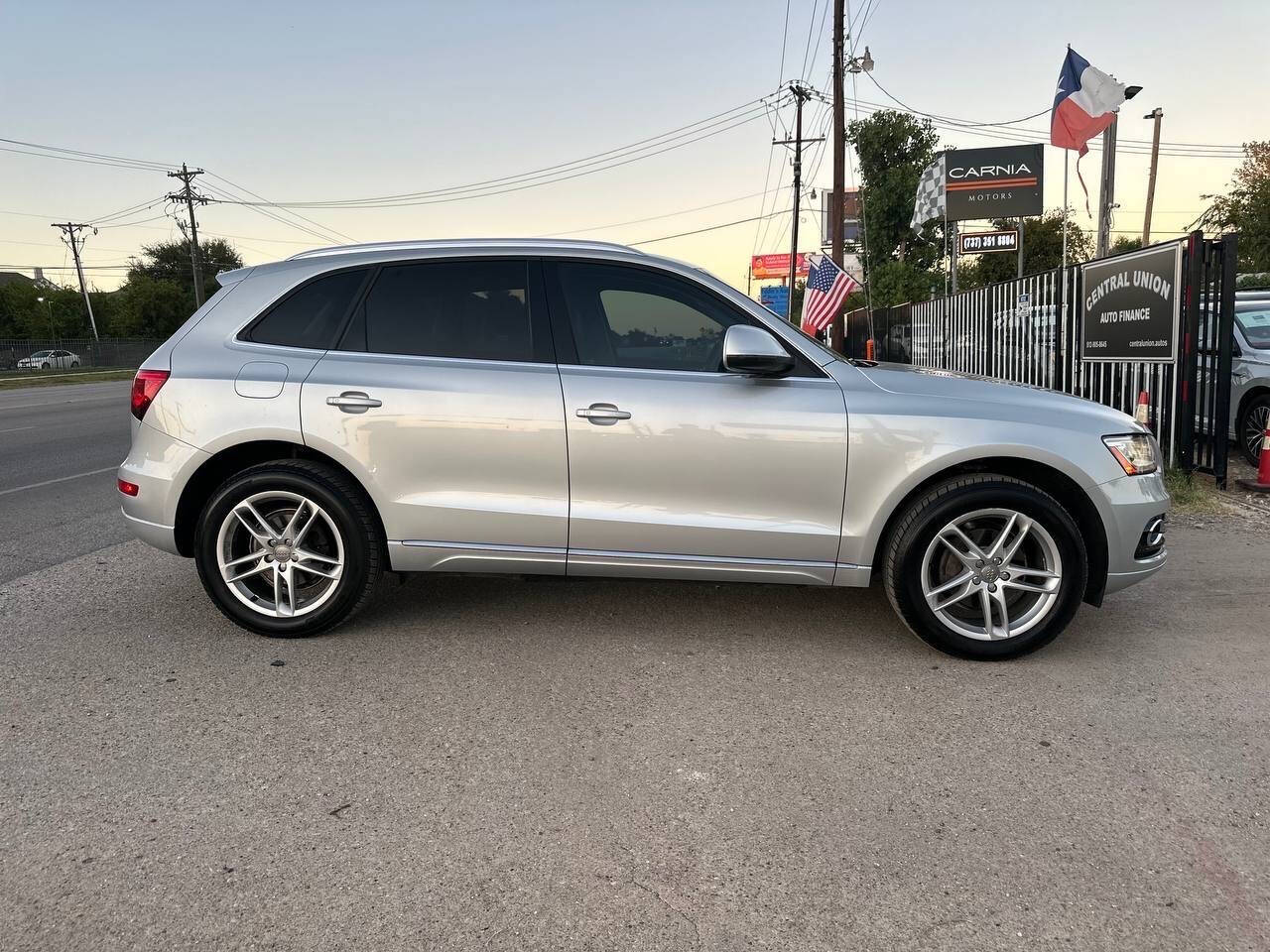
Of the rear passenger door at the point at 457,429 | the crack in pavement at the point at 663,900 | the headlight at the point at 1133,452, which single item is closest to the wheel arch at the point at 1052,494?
the headlight at the point at 1133,452

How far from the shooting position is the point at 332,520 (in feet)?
13.2

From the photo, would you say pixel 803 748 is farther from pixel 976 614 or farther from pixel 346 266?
pixel 346 266

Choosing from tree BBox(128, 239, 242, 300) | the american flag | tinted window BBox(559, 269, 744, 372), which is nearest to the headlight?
tinted window BBox(559, 269, 744, 372)

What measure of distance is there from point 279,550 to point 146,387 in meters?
1.00

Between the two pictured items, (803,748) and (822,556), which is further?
(822,556)

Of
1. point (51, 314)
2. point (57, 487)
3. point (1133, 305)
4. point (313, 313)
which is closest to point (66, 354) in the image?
point (51, 314)

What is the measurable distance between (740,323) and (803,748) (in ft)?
6.08

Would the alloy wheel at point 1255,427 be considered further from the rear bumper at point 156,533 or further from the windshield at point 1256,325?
the rear bumper at point 156,533

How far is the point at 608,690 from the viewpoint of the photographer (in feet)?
11.8

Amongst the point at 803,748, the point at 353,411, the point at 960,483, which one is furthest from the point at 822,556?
the point at 353,411

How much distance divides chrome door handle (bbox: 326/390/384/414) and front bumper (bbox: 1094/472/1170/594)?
3.23 metres

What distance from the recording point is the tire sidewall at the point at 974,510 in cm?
377

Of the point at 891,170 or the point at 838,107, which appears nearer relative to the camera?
the point at 838,107

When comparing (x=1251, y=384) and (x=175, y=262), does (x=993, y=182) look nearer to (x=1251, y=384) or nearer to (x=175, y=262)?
(x=1251, y=384)
